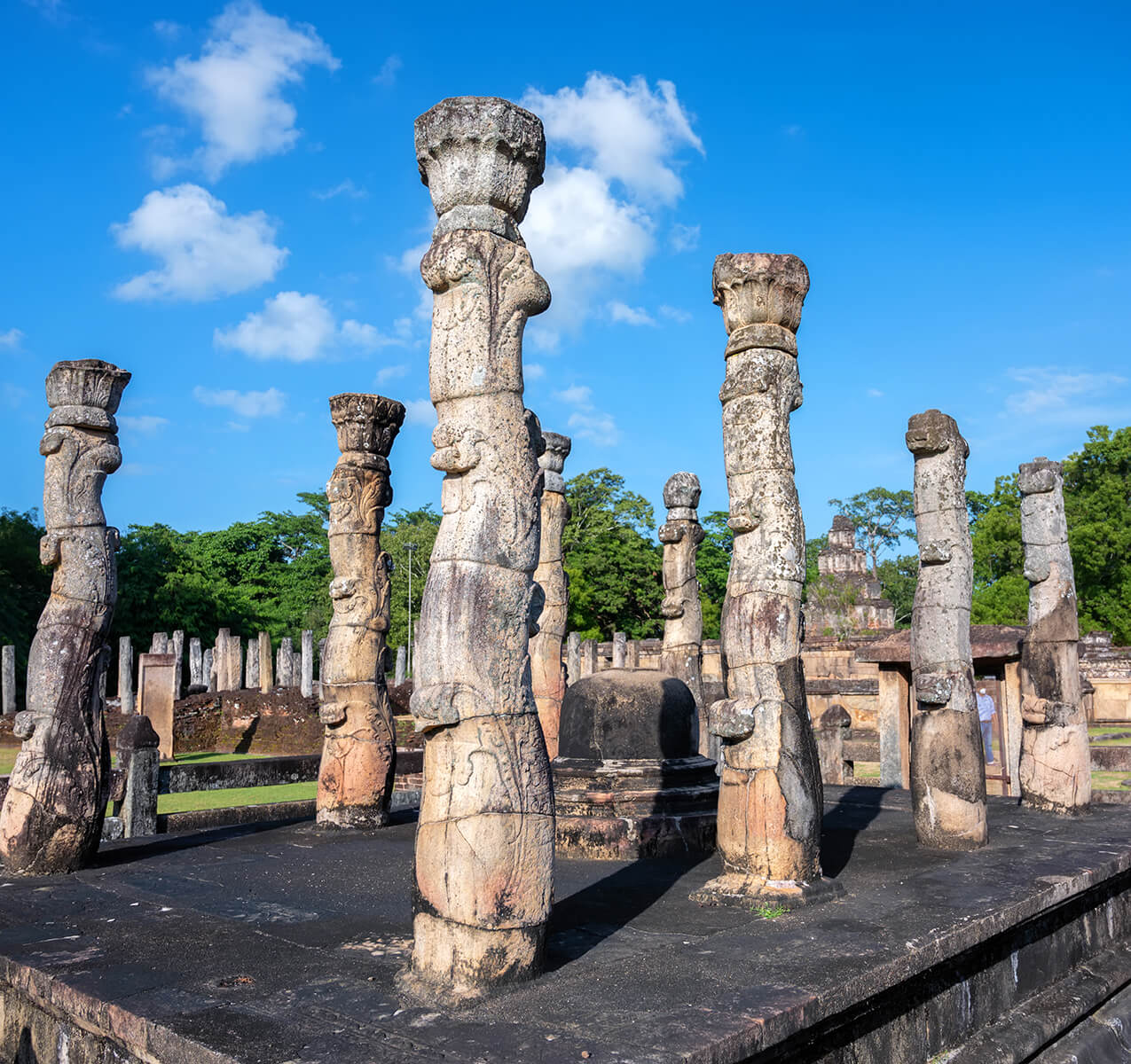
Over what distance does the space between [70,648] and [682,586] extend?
24.5 ft

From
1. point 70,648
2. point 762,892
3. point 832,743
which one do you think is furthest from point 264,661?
point 762,892

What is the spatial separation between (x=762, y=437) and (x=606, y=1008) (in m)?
3.47

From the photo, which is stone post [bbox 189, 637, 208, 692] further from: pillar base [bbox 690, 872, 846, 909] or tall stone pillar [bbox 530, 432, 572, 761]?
pillar base [bbox 690, 872, 846, 909]

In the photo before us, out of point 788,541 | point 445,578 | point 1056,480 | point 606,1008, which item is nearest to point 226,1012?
point 606,1008

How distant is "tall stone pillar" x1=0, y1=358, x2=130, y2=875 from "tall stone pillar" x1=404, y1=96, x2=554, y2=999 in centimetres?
353

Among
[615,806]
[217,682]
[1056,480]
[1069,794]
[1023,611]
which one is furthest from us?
[1023,611]

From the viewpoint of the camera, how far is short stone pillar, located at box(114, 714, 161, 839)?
8312 millimetres

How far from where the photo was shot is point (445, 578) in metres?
4.21

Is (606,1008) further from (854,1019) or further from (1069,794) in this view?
(1069,794)

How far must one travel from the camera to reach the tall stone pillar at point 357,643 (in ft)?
27.2

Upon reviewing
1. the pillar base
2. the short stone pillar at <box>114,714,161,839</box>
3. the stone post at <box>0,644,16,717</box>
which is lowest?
the pillar base

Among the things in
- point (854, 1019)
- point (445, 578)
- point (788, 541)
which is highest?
point (788, 541)

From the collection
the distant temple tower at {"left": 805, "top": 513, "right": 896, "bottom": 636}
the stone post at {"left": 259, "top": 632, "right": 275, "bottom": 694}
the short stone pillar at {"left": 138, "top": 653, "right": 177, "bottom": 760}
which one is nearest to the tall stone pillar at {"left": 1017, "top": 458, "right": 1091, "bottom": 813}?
the short stone pillar at {"left": 138, "top": 653, "right": 177, "bottom": 760}

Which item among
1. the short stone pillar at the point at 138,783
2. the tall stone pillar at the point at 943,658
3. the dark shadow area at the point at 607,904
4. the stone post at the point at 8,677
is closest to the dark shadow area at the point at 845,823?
the tall stone pillar at the point at 943,658
